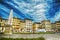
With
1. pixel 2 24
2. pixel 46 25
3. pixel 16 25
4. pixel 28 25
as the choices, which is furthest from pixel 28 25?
pixel 2 24

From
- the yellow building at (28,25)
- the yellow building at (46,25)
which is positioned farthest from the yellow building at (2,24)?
the yellow building at (46,25)

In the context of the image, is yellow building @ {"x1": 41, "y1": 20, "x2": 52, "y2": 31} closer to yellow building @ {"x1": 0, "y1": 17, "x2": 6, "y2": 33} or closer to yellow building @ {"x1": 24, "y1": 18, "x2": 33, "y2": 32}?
yellow building @ {"x1": 24, "y1": 18, "x2": 33, "y2": 32}

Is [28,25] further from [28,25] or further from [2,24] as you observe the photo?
[2,24]

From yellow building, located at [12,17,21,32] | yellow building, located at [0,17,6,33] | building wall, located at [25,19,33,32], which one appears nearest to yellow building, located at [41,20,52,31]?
building wall, located at [25,19,33,32]

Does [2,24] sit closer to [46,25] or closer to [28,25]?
[28,25]

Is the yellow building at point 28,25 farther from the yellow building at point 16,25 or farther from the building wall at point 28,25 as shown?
the yellow building at point 16,25

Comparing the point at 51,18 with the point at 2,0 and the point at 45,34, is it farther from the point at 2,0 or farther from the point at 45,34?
the point at 2,0

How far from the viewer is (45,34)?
781 centimetres

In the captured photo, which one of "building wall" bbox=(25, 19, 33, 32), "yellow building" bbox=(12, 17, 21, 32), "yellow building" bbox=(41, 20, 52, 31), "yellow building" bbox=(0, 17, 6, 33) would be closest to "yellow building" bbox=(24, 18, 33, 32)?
"building wall" bbox=(25, 19, 33, 32)

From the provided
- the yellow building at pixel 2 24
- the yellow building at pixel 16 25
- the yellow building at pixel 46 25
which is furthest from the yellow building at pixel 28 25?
the yellow building at pixel 2 24

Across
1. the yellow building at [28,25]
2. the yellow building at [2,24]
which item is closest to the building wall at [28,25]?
the yellow building at [28,25]

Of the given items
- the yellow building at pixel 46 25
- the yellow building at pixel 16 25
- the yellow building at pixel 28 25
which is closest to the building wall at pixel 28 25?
the yellow building at pixel 28 25

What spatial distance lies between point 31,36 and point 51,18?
2.48 ft

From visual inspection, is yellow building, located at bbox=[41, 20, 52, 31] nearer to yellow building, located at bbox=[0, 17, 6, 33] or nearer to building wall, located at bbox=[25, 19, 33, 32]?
building wall, located at bbox=[25, 19, 33, 32]
